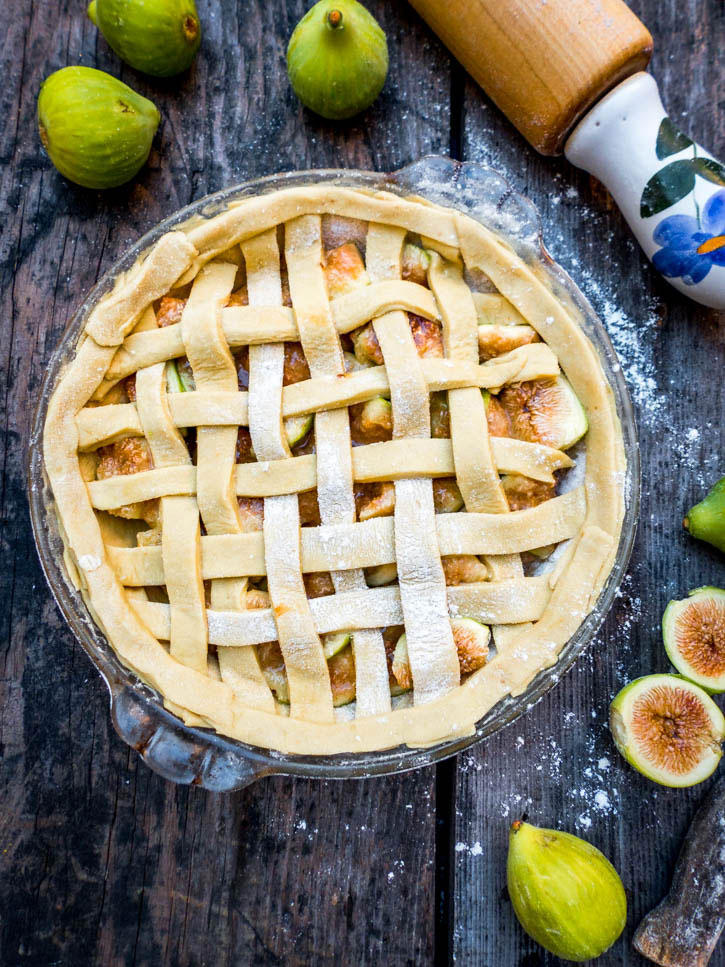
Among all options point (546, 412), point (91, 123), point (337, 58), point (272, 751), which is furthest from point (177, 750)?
point (337, 58)

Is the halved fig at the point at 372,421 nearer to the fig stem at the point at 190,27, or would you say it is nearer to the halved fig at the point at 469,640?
the halved fig at the point at 469,640

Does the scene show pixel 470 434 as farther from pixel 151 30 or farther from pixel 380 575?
pixel 151 30

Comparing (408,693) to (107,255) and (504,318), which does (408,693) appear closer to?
(504,318)

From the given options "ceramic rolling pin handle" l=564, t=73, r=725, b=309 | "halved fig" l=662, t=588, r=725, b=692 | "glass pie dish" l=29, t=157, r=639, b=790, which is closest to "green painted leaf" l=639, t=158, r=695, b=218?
"ceramic rolling pin handle" l=564, t=73, r=725, b=309

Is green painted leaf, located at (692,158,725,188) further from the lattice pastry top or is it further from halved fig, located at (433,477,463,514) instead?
halved fig, located at (433,477,463,514)

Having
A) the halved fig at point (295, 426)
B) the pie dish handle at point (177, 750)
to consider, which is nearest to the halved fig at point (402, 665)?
the pie dish handle at point (177, 750)

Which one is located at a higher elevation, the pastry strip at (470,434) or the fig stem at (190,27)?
Answer: the fig stem at (190,27)
